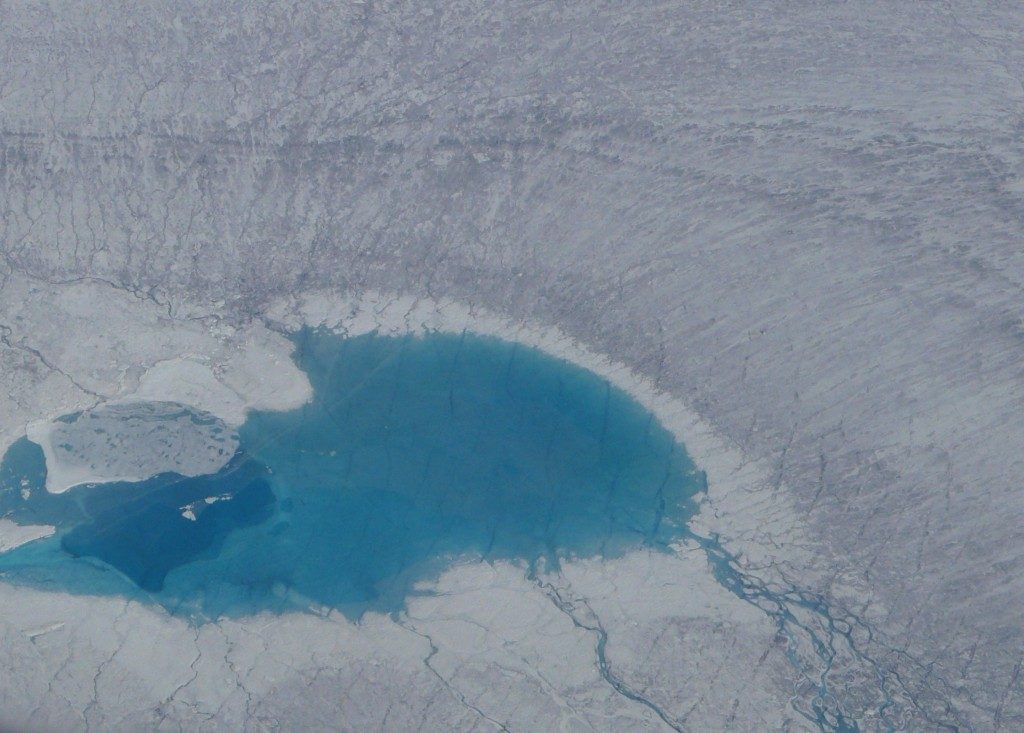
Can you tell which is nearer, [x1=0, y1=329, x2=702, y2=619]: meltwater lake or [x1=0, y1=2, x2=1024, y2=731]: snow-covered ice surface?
[x1=0, y1=2, x2=1024, y2=731]: snow-covered ice surface

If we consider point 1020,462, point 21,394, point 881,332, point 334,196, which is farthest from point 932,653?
point 21,394

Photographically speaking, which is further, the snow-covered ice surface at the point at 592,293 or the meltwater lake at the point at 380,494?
the meltwater lake at the point at 380,494

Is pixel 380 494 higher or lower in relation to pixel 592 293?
lower

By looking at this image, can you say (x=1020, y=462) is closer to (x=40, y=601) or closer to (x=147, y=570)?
(x=147, y=570)
